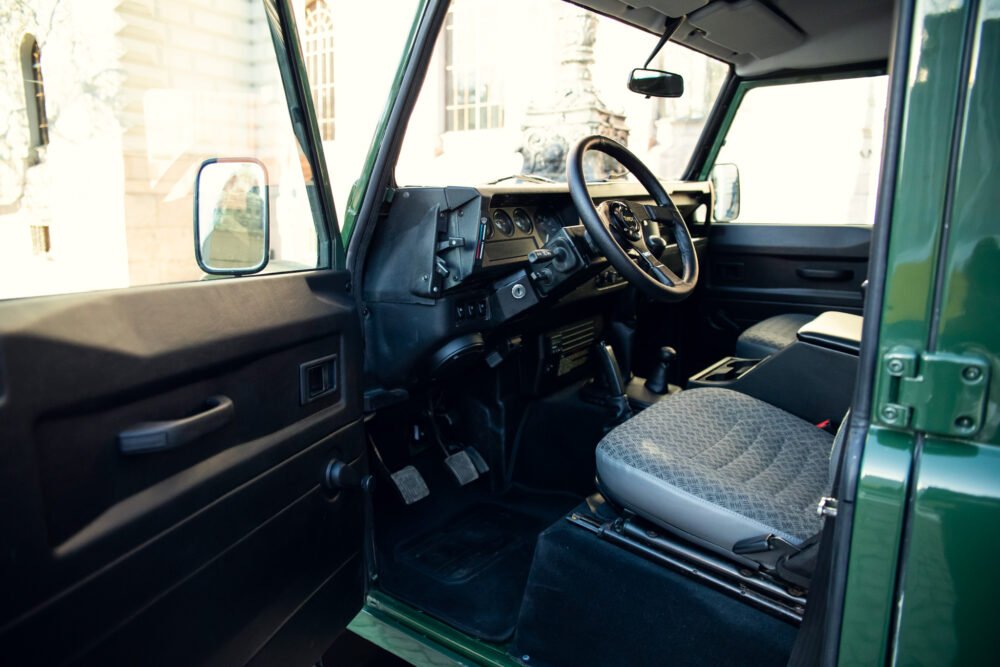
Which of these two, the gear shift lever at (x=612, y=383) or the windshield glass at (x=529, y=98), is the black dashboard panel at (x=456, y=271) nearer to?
the gear shift lever at (x=612, y=383)

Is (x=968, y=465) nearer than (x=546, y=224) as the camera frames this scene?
Yes

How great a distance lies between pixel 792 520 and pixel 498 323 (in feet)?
3.38

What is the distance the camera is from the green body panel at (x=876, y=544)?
0.79m

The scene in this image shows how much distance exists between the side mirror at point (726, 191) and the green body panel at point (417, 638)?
2546 millimetres

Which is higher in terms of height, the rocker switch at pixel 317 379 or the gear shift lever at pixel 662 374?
the rocker switch at pixel 317 379

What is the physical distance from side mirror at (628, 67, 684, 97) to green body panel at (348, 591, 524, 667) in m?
2.01

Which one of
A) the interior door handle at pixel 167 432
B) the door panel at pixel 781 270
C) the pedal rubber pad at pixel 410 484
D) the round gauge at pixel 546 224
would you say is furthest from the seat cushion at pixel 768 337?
the interior door handle at pixel 167 432

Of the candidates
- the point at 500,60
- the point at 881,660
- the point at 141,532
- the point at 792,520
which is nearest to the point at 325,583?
the point at 141,532

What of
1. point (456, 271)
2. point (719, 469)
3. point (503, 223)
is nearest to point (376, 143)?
point (456, 271)

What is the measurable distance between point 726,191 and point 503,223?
1.89 metres

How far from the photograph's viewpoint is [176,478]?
1123 millimetres

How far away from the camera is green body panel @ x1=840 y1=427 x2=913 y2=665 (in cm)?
79

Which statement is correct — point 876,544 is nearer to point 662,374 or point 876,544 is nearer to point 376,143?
point 376,143

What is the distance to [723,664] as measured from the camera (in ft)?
4.72
